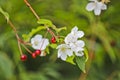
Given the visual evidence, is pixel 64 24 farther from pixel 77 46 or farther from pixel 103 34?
pixel 77 46

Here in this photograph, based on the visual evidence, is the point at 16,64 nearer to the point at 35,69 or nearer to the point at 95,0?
the point at 35,69

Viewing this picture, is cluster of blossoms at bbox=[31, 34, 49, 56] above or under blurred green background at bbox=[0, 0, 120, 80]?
above

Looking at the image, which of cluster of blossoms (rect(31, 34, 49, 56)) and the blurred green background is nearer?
cluster of blossoms (rect(31, 34, 49, 56))

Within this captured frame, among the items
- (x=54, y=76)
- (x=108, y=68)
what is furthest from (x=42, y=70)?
(x=108, y=68)

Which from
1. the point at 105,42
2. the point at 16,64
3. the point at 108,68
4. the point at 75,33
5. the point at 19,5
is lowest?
the point at 108,68

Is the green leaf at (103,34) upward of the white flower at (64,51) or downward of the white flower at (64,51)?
downward

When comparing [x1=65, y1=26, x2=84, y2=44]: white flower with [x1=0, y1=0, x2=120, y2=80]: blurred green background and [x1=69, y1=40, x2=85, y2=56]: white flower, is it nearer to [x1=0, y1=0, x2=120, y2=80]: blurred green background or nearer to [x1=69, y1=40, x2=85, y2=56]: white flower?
[x1=69, y1=40, x2=85, y2=56]: white flower

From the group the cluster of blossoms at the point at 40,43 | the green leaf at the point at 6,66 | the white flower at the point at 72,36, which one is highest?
the white flower at the point at 72,36

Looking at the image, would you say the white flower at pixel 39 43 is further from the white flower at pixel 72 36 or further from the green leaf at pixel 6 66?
the green leaf at pixel 6 66

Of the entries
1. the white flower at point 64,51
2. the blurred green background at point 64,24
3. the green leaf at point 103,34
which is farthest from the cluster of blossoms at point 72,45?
the green leaf at point 103,34

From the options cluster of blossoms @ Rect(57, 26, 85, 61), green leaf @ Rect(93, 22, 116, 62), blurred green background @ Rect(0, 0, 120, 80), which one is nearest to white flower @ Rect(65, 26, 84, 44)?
cluster of blossoms @ Rect(57, 26, 85, 61)

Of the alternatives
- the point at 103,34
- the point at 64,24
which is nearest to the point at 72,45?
the point at 64,24
